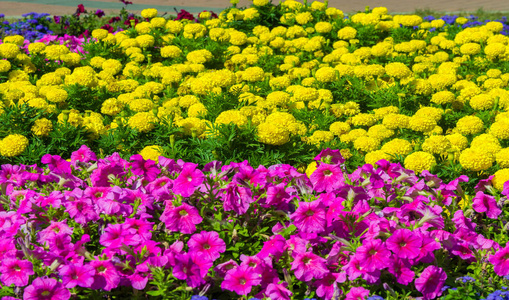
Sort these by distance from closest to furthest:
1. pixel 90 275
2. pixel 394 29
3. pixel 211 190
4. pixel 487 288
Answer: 1. pixel 90 275
2. pixel 487 288
3. pixel 211 190
4. pixel 394 29

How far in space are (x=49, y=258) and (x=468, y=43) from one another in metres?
4.89

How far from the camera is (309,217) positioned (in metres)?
2.63

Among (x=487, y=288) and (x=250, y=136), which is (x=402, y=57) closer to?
(x=250, y=136)

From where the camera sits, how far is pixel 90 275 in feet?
7.72

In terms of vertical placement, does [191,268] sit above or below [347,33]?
below

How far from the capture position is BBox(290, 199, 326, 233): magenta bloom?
2.61m

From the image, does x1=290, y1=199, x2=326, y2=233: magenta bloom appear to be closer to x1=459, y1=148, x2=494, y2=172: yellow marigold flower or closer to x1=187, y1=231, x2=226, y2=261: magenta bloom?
x1=187, y1=231, x2=226, y2=261: magenta bloom

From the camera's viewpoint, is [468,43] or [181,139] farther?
[468,43]

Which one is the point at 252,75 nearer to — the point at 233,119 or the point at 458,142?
the point at 233,119

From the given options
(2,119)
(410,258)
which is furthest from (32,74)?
(410,258)

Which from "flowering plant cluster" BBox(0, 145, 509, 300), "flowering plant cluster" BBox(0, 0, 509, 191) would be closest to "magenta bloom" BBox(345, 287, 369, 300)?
"flowering plant cluster" BBox(0, 145, 509, 300)

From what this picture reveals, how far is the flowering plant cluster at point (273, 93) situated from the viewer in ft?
12.9

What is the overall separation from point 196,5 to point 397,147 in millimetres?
9132

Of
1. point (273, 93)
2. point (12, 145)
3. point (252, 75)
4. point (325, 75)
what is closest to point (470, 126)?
point (325, 75)
